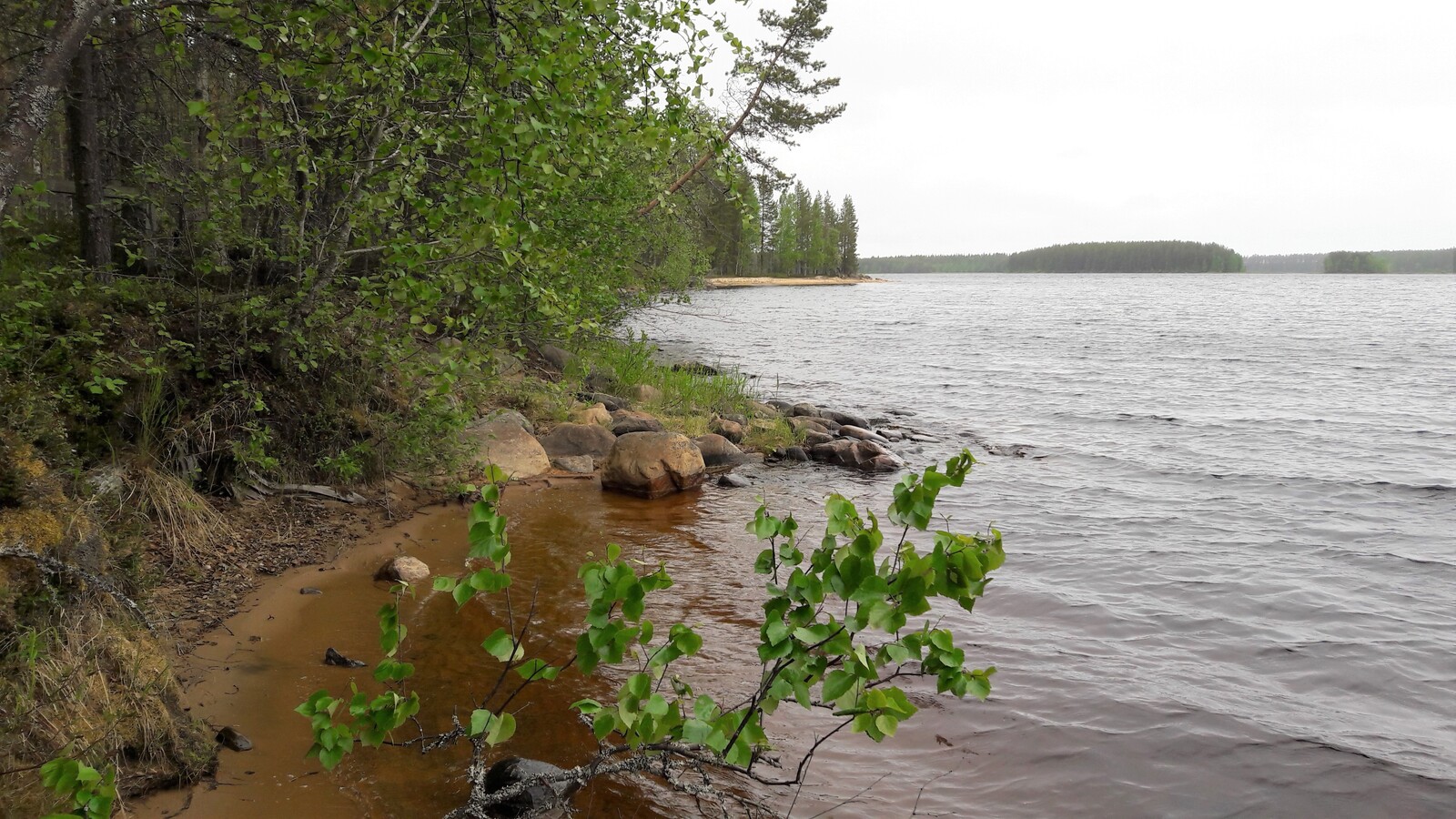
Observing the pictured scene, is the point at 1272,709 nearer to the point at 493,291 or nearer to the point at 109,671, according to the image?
the point at 493,291

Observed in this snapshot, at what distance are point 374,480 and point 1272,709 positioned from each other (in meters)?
7.51

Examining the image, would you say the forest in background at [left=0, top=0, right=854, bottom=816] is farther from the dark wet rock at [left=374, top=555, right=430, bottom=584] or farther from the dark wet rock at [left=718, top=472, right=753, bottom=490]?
the dark wet rock at [left=718, top=472, right=753, bottom=490]

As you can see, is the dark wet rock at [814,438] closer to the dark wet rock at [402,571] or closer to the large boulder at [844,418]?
the large boulder at [844,418]

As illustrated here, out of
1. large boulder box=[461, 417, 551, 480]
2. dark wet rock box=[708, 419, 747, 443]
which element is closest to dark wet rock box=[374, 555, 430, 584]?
large boulder box=[461, 417, 551, 480]

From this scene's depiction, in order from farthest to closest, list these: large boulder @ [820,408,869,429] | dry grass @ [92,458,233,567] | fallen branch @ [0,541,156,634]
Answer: large boulder @ [820,408,869,429] → dry grass @ [92,458,233,567] → fallen branch @ [0,541,156,634]

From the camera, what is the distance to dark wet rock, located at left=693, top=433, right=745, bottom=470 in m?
12.0

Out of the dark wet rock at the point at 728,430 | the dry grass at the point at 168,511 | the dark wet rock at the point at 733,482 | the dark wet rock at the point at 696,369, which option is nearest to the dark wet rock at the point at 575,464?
the dark wet rock at the point at 733,482

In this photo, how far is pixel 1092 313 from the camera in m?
49.7

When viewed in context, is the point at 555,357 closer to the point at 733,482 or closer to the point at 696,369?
the point at 696,369

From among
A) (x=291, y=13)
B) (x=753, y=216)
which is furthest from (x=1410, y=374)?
(x=291, y=13)

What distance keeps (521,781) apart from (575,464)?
282 inches

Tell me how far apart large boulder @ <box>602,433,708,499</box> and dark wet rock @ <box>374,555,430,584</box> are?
12.0 ft

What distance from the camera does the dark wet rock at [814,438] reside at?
13.4 metres

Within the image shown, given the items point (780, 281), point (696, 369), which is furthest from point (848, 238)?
point (696, 369)
